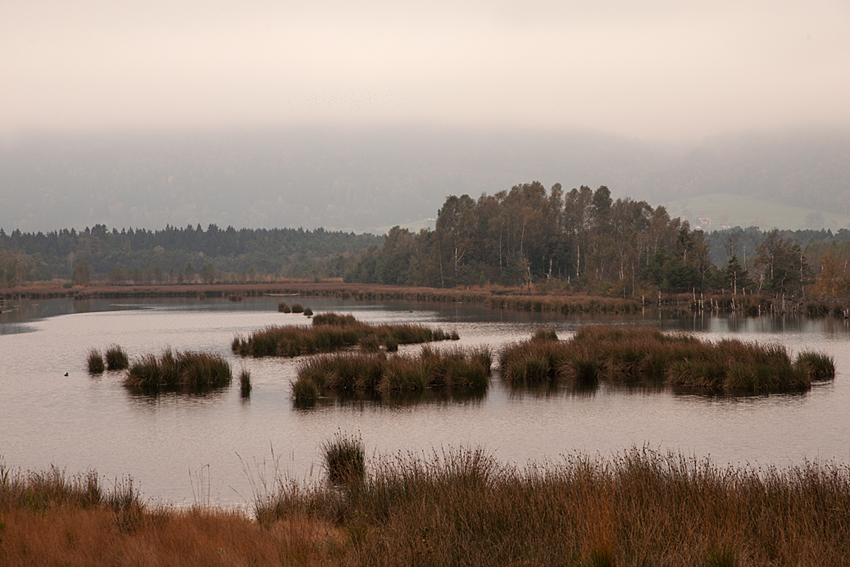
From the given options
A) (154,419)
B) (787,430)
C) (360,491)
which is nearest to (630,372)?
A: (787,430)

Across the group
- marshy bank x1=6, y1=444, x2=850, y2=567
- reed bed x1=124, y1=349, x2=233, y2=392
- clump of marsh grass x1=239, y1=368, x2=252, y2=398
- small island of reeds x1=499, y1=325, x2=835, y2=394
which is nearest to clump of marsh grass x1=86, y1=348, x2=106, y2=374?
reed bed x1=124, y1=349, x2=233, y2=392

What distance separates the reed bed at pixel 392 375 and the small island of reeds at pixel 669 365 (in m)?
2.09

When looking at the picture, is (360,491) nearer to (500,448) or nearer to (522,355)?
(500,448)

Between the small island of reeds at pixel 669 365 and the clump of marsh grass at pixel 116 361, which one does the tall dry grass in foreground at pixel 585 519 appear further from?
the clump of marsh grass at pixel 116 361

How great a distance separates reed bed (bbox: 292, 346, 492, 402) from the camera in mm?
22594

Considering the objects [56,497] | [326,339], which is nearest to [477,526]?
[56,497]

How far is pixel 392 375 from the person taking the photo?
22.6 metres

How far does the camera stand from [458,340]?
38.6 meters

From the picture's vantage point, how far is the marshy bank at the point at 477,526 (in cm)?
648

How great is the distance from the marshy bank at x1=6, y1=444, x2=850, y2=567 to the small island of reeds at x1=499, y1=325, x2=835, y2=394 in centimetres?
1415

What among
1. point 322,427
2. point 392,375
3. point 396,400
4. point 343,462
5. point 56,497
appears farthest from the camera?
point 392,375

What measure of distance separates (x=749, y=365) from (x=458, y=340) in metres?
18.1

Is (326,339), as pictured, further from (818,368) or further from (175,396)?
(818,368)

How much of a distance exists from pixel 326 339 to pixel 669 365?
16906mm
